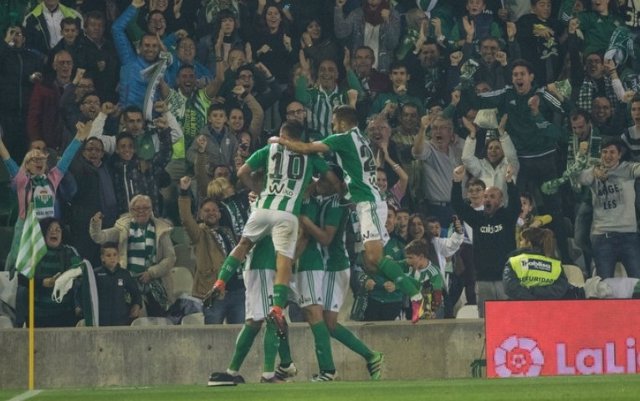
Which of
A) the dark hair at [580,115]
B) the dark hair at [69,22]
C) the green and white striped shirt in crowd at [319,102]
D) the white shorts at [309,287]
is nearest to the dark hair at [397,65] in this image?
the green and white striped shirt in crowd at [319,102]

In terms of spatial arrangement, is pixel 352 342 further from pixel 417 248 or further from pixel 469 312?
pixel 469 312

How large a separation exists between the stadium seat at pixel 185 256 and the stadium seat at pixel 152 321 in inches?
35.3

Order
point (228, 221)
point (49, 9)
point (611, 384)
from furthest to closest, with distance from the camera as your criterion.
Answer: point (49, 9), point (228, 221), point (611, 384)

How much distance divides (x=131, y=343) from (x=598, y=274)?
562 centimetres

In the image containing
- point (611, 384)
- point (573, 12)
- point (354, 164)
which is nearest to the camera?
point (611, 384)

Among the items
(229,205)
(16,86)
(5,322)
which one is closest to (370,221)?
(229,205)

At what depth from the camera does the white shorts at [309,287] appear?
1424 centimetres

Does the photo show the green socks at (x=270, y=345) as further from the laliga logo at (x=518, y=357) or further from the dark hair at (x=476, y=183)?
the dark hair at (x=476, y=183)

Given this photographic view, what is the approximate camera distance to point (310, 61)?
20.2 m

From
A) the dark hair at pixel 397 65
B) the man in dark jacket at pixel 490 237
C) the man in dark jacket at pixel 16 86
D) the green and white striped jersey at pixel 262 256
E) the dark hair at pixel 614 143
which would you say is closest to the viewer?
the green and white striped jersey at pixel 262 256

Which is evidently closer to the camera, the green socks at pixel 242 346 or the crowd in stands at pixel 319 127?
the green socks at pixel 242 346

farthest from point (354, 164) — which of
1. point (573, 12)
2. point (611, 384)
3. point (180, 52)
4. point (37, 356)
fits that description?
point (573, 12)

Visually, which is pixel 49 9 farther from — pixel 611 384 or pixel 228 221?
pixel 611 384

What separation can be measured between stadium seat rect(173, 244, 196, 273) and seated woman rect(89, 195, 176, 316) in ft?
2.19
